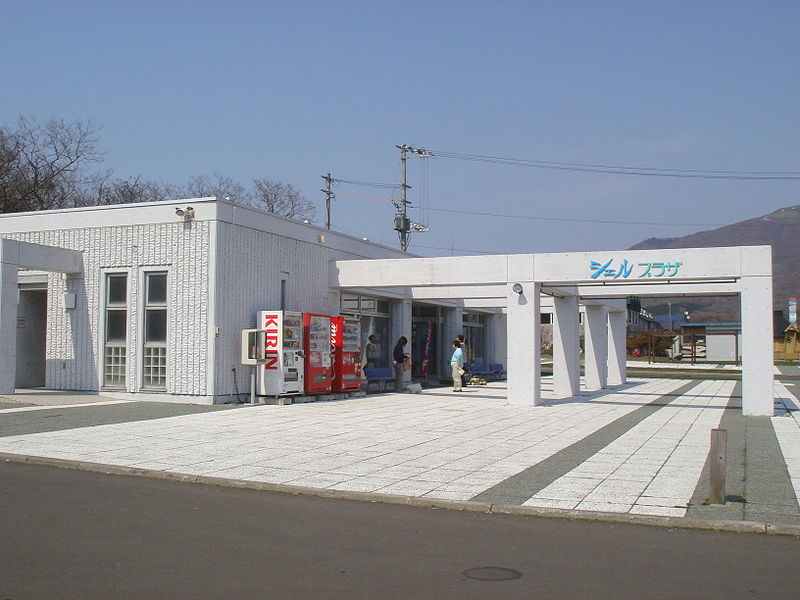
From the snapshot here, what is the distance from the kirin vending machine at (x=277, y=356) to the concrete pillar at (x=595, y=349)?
1243cm

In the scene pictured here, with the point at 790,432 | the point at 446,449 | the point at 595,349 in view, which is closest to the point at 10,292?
the point at 446,449

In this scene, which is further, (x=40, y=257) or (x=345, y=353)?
(x=345, y=353)

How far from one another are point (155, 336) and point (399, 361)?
25.5ft

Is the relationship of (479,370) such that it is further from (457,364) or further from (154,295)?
(154,295)

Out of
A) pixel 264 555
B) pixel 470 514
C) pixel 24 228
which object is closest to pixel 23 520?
pixel 264 555

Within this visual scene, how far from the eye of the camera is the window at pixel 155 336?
1966 cm

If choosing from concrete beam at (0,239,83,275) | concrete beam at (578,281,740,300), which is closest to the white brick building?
concrete beam at (0,239,83,275)

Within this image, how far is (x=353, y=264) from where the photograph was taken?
77.3 ft

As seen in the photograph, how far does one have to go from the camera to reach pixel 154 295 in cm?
1992

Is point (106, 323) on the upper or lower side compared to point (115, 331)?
upper

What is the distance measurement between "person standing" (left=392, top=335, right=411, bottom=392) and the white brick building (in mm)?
3992

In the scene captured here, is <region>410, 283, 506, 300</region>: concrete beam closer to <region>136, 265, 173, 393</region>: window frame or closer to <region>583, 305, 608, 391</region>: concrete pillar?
<region>583, 305, 608, 391</region>: concrete pillar

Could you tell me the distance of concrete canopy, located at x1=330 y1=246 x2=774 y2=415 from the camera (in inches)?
717

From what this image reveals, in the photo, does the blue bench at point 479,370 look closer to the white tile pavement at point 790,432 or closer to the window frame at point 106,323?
the white tile pavement at point 790,432
